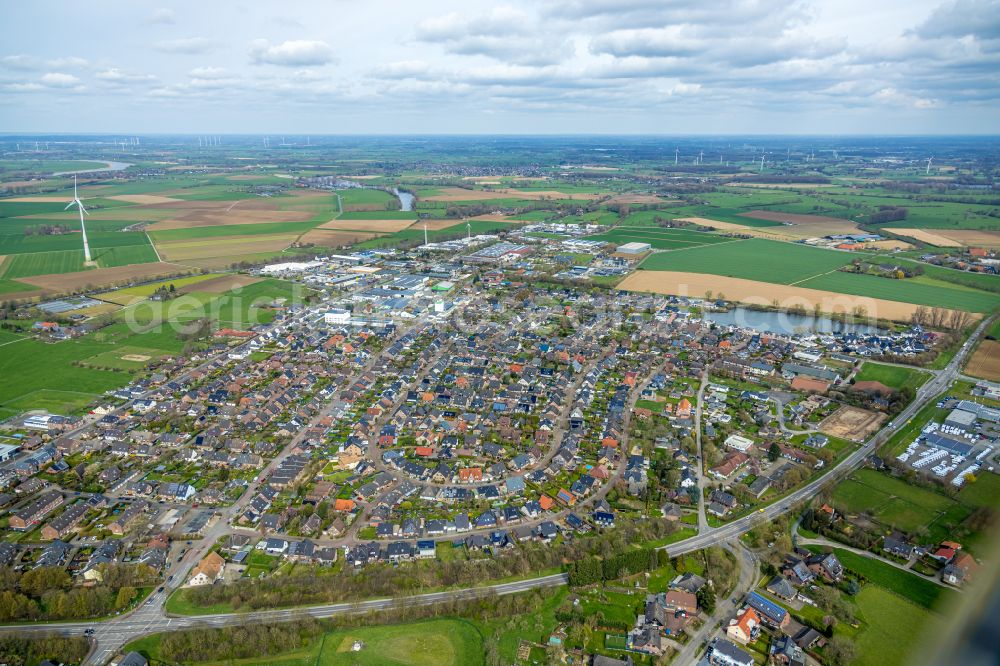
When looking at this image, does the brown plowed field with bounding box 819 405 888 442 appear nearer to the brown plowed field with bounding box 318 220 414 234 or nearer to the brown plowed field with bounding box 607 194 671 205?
the brown plowed field with bounding box 318 220 414 234

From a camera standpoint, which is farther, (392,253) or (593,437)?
(392,253)

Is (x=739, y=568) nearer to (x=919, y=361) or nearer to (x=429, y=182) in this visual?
(x=919, y=361)

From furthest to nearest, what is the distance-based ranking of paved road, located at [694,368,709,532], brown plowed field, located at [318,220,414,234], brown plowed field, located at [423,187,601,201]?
brown plowed field, located at [423,187,601,201] < brown plowed field, located at [318,220,414,234] < paved road, located at [694,368,709,532]

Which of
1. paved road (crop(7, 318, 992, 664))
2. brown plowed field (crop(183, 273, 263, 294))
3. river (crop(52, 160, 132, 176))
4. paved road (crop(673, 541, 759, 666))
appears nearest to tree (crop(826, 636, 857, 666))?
paved road (crop(673, 541, 759, 666))

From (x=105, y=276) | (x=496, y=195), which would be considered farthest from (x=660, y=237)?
(x=105, y=276)

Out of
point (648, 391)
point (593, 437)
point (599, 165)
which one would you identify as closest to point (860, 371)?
point (648, 391)

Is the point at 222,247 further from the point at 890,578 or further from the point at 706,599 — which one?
the point at 890,578
